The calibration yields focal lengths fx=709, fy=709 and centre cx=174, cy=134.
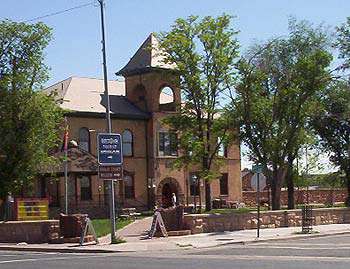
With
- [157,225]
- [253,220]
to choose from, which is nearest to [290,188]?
[253,220]

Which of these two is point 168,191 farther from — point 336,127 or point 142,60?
point 336,127

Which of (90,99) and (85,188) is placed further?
(90,99)

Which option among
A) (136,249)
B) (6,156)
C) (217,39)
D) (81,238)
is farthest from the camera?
(217,39)

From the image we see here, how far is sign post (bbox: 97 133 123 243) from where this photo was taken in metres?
26.5

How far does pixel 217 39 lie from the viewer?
4012 centimetres

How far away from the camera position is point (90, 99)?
171ft

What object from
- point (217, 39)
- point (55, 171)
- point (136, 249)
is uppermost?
point (217, 39)

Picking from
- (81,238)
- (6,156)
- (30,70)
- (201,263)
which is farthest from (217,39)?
(201,263)

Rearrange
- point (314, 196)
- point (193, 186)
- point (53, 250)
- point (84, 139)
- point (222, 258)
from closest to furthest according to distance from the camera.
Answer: point (222, 258), point (53, 250), point (84, 139), point (193, 186), point (314, 196)

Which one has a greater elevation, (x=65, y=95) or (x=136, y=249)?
(x=65, y=95)

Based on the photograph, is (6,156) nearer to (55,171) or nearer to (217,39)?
(55,171)

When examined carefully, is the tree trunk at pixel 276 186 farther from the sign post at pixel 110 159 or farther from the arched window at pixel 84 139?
the arched window at pixel 84 139

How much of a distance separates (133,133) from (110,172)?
27.0 m

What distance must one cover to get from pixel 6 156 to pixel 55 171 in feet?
29.9
